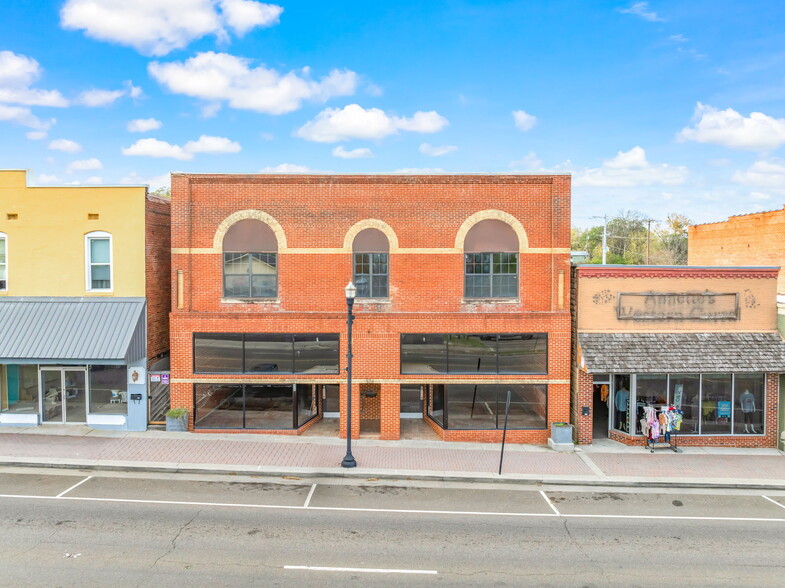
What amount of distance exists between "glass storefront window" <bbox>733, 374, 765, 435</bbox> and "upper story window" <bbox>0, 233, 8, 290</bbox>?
24487 millimetres

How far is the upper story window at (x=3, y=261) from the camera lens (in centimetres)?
1994

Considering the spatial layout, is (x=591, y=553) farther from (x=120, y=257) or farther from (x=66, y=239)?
(x=66, y=239)

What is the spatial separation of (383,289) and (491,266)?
3.61m

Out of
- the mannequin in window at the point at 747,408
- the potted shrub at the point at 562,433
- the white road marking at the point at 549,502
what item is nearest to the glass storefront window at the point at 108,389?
the white road marking at the point at 549,502

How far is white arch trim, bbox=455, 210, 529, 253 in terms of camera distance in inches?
746

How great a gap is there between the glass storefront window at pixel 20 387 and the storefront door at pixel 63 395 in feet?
1.69

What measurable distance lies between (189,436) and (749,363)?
58.4ft

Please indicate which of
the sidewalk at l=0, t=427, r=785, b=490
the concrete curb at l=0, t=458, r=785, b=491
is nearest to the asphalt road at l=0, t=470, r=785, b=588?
the concrete curb at l=0, t=458, r=785, b=491

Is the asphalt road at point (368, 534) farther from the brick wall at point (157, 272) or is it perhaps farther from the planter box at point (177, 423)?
the brick wall at point (157, 272)

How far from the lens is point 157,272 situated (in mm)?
20203

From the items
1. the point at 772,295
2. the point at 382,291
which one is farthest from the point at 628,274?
the point at 382,291

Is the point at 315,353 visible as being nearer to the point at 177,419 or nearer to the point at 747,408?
the point at 177,419

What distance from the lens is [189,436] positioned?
1866 centimetres

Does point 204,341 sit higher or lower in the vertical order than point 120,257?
lower
